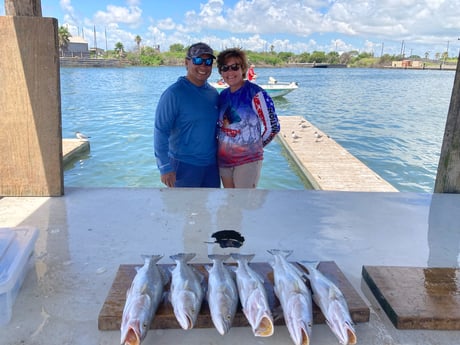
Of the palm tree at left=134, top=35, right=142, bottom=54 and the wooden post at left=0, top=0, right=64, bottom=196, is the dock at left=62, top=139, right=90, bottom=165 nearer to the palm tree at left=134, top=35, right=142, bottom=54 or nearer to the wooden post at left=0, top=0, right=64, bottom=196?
the wooden post at left=0, top=0, right=64, bottom=196

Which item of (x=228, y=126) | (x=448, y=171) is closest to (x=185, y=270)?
(x=228, y=126)

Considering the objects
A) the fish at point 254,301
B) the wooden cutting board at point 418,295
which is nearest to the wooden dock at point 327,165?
the wooden cutting board at point 418,295

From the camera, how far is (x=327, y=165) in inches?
366

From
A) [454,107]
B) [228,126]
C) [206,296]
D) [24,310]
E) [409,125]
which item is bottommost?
[409,125]

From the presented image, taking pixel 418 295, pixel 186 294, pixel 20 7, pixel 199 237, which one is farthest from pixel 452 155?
pixel 20 7

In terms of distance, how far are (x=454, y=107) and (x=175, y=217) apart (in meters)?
2.76

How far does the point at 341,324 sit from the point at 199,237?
3.84 feet

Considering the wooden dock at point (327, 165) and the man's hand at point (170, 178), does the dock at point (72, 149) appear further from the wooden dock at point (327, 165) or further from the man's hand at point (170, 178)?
the man's hand at point (170, 178)

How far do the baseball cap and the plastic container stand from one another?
6.77ft

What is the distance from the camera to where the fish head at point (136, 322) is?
1341mm

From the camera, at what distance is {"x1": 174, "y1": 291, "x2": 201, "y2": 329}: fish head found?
1407mm

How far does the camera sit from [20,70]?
2.79m

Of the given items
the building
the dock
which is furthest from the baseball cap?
the building

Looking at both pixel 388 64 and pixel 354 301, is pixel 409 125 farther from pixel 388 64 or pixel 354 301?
pixel 388 64
